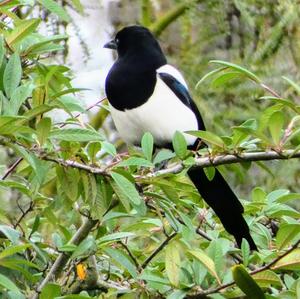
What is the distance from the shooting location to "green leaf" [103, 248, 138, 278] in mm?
1688

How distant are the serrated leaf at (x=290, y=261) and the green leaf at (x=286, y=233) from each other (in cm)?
4

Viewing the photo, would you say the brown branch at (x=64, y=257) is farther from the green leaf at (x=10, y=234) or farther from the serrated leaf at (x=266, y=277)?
the serrated leaf at (x=266, y=277)

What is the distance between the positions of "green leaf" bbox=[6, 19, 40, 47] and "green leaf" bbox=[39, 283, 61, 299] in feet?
1.49

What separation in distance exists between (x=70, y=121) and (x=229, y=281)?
47 centimetres

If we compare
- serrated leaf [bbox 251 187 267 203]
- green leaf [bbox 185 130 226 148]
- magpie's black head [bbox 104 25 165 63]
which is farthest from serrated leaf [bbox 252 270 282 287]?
magpie's black head [bbox 104 25 165 63]

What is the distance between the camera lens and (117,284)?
71.7 inches

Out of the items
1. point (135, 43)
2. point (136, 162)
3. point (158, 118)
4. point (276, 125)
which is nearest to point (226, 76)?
point (276, 125)

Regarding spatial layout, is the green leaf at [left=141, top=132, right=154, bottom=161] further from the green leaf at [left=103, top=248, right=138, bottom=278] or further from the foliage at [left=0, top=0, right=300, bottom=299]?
the green leaf at [left=103, top=248, right=138, bottom=278]

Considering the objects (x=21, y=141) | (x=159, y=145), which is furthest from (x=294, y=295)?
(x=159, y=145)

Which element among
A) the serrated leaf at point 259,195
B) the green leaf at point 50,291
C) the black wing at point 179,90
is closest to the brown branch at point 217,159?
the green leaf at point 50,291

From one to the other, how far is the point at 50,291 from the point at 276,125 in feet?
1.58

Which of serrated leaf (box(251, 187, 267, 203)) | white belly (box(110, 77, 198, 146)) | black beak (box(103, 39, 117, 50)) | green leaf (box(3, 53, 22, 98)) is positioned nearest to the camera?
green leaf (box(3, 53, 22, 98))

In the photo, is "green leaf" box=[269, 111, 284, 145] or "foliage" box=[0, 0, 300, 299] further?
"green leaf" box=[269, 111, 284, 145]

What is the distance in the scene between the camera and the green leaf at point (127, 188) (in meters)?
→ 1.56
